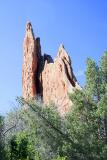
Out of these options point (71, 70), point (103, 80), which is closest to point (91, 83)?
point (103, 80)

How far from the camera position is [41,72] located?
178ft

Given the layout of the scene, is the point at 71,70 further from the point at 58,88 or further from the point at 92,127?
the point at 92,127

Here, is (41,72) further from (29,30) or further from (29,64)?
(29,30)

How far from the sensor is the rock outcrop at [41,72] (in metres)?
49.0

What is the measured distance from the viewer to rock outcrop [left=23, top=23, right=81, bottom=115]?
161 feet

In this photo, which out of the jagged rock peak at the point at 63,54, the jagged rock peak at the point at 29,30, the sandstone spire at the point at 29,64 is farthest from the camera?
the jagged rock peak at the point at 29,30

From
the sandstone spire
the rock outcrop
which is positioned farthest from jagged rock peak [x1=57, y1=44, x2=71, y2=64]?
the sandstone spire

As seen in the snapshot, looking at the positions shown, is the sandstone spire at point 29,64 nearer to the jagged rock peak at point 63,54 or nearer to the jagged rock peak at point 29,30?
the jagged rock peak at point 29,30

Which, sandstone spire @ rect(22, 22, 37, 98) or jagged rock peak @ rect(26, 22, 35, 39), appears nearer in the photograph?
sandstone spire @ rect(22, 22, 37, 98)

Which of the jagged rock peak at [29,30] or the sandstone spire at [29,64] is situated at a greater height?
the jagged rock peak at [29,30]

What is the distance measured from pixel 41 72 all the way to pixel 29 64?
4.97 ft

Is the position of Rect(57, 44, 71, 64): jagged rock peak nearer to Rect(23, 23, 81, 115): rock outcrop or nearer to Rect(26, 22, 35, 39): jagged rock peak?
Rect(23, 23, 81, 115): rock outcrop

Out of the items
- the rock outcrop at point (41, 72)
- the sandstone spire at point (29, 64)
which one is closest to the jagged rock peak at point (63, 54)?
the rock outcrop at point (41, 72)

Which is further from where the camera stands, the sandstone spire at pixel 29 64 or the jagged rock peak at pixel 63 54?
the sandstone spire at pixel 29 64
